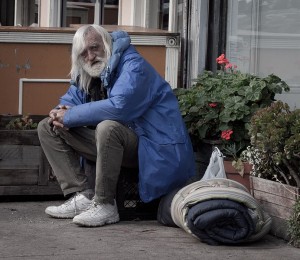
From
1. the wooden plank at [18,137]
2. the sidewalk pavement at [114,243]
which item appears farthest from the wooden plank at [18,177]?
the sidewalk pavement at [114,243]

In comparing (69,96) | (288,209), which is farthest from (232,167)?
(69,96)

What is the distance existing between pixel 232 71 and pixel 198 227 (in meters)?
1.89

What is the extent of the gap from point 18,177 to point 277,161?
2056 mm

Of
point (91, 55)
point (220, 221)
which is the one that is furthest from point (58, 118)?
point (220, 221)

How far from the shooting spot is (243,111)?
20.5 feet

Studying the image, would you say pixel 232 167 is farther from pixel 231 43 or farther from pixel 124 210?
pixel 231 43

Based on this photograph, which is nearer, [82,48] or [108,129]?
[108,129]

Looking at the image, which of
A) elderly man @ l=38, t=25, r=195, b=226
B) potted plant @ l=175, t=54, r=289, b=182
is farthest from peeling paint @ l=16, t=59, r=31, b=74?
potted plant @ l=175, t=54, r=289, b=182

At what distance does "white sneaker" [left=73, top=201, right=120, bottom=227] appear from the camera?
576cm

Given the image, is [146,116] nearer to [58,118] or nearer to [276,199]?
[58,118]

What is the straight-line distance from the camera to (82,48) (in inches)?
235

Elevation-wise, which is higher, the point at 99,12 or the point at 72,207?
the point at 99,12

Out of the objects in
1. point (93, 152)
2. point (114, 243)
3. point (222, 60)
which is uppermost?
point (222, 60)

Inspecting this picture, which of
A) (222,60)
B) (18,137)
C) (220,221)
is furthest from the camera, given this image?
(222,60)
